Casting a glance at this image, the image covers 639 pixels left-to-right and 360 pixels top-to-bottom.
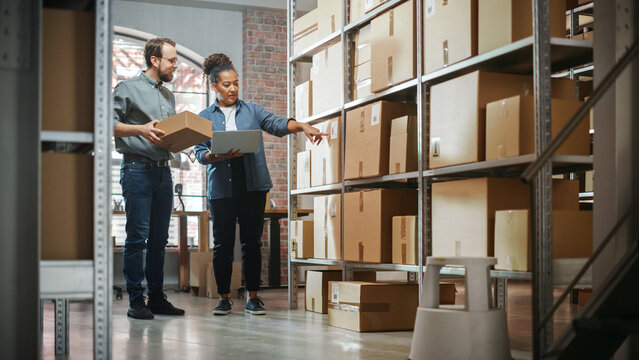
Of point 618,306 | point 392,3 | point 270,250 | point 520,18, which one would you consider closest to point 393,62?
point 392,3

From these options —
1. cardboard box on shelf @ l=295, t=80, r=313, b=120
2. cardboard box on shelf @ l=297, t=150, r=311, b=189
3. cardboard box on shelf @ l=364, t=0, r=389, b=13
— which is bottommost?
cardboard box on shelf @ l=297, t=150, r=311, b=189

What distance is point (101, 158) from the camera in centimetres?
229

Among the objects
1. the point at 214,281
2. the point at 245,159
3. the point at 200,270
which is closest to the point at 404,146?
the point at 245,159

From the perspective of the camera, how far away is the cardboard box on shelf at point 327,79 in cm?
480

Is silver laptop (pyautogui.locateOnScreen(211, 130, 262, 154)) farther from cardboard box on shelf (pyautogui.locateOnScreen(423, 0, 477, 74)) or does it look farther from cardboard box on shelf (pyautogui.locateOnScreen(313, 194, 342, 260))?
cardboard box on shelf (pyautogui.locateOnScreen(423, 0, 477, 74))

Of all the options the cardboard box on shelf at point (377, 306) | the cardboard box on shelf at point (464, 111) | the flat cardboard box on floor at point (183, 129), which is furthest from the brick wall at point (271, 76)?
the cardboard box on shelf at point (464, 111)

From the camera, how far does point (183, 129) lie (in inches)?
155

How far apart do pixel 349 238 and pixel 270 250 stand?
10.9 ft

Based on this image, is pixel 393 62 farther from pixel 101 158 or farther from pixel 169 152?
pixel 101 158

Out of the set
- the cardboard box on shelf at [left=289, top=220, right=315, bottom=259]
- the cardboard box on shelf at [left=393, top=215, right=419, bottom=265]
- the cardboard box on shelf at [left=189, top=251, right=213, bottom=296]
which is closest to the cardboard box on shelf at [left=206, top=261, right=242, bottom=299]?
the cardboard box on shelf at [left=189, top=251, right=213, bottom=296]

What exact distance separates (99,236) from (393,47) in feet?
7.66

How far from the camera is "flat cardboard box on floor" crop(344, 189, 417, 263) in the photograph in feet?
13.3

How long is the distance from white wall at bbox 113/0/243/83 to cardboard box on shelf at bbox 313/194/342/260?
3.76 m

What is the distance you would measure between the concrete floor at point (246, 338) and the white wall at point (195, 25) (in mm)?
3950
